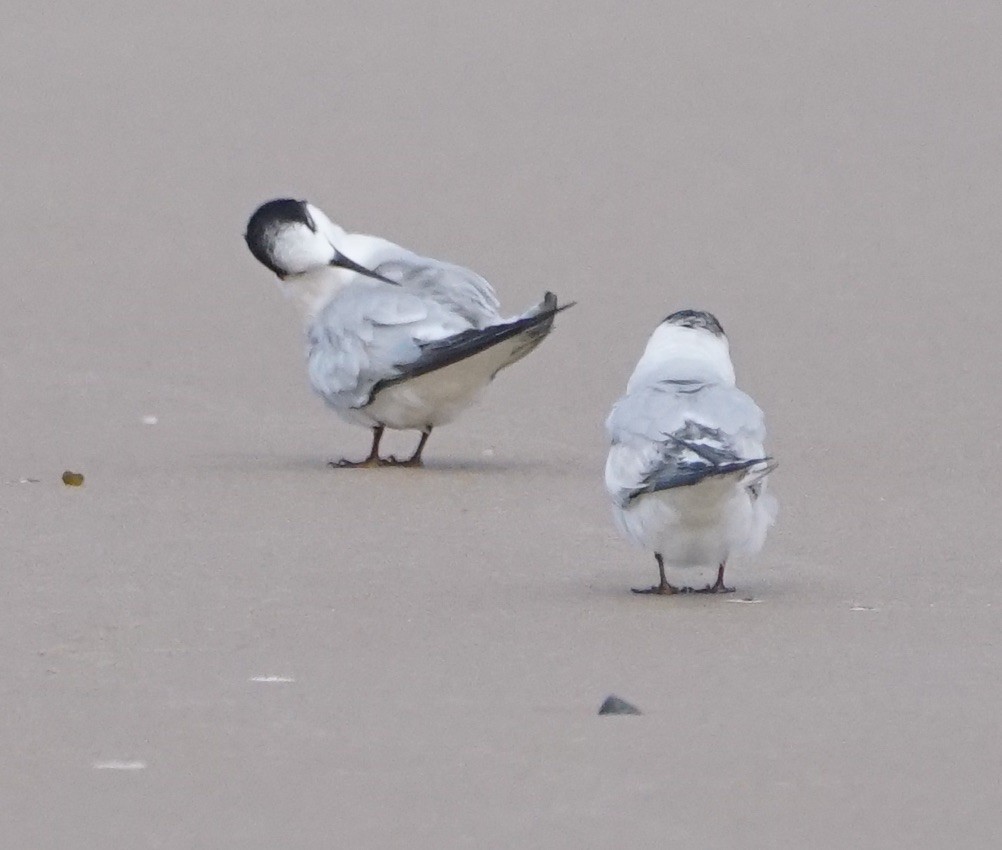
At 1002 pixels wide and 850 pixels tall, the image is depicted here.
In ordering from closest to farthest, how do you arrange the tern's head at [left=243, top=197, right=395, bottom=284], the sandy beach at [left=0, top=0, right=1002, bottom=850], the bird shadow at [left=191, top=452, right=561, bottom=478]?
the sandy beach at [left=0, top=0, right=1002, bottom=850] < the bird shadow at [left=191, top=452, right=561, bottom=478] < the tern's head at [left=243, top=197, right=395, bottom=284]

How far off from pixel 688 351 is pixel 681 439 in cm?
63

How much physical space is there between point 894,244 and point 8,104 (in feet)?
18.4

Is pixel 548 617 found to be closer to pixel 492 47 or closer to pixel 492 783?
pixel 492 783

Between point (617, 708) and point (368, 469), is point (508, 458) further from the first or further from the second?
point (617, 708)

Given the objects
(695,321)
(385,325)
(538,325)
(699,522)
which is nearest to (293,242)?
(385,325)

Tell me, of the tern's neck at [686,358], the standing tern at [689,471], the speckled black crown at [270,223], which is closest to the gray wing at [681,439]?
the standing tern at [689,471]

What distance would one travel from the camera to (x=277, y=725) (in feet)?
16.0

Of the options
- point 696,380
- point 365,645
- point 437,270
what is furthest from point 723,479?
point 437,270

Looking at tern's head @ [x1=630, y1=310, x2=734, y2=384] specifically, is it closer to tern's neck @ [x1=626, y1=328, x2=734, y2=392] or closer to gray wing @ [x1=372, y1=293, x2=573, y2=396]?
tern's neck @ [x1=626, y1=328, x2=734, y2=392]

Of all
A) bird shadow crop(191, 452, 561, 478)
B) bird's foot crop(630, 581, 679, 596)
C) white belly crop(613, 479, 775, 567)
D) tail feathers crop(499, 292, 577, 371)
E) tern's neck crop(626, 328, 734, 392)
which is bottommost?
bird shadow crop(191, 452, 561, 478)

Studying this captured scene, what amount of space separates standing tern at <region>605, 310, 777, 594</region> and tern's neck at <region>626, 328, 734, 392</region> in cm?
1

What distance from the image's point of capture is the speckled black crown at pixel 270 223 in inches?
356

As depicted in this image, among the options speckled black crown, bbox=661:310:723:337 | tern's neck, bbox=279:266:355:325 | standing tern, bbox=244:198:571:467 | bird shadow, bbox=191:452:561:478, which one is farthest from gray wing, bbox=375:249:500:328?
speckled black crown, bbox=661:310:723:337

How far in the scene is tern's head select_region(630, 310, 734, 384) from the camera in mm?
6637
